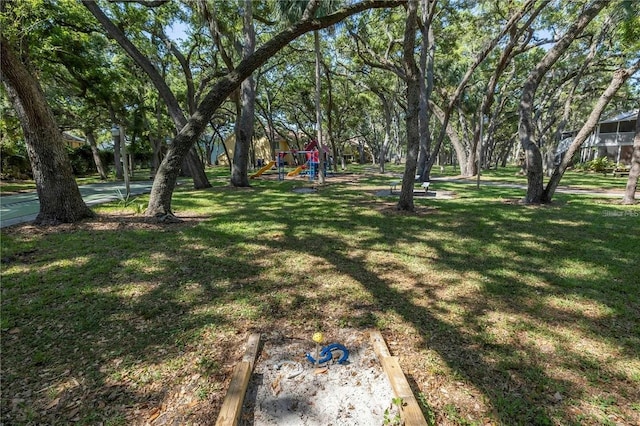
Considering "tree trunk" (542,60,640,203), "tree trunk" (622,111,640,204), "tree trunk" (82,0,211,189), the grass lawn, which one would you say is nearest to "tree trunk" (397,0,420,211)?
the grass lawn

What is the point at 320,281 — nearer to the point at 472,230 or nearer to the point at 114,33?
the point at 472,230

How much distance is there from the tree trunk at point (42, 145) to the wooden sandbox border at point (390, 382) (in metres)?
5.92

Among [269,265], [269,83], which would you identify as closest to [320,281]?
[269,265]

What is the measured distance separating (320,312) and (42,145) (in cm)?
627

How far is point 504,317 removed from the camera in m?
3.04

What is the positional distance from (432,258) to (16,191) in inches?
674

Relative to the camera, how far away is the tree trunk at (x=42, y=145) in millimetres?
5215

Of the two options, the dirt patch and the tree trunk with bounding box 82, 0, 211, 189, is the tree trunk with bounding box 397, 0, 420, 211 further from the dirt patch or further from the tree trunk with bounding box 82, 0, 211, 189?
the dirt patch

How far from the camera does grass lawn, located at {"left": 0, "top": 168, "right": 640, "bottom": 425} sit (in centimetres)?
204

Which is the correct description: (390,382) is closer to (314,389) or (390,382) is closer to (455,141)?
(314,389)

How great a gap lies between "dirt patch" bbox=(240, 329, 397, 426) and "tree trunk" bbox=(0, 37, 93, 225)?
237 inches

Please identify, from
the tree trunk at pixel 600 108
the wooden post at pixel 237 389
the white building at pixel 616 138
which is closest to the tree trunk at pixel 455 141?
the tree trunk at pixel 600 108

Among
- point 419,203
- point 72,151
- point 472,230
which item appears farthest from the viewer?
point 72,151

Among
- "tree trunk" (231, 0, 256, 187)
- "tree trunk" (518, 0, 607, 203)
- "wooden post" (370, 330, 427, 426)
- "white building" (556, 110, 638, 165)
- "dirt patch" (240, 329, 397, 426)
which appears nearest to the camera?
"wooden post" (370, 330, 427, 426)
